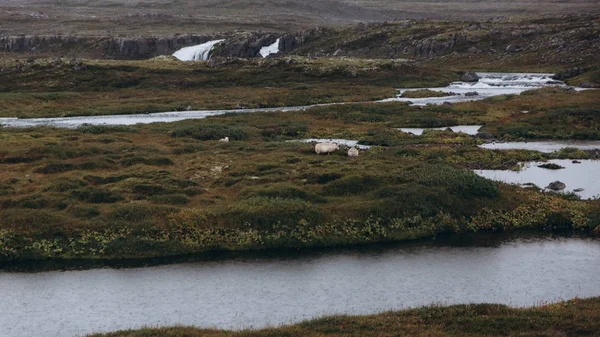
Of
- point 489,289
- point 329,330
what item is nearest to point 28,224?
point 329,330

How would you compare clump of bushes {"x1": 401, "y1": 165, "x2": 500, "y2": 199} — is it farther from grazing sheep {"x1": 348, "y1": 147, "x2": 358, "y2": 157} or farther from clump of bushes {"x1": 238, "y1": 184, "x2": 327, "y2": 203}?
grazing sheep {"x1": 348, "y1": 147, "x2": 358, "y2": 157}

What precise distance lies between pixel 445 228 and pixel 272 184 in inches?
558

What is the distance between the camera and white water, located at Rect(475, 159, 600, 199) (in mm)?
60897

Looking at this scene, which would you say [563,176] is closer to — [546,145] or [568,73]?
[546,145]

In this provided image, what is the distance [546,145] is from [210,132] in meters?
38.2

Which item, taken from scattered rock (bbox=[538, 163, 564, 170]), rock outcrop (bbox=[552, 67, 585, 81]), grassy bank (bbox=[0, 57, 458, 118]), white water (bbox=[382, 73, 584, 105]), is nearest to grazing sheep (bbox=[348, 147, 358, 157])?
scattered rock (bbox=[538, 163, 564, 170])

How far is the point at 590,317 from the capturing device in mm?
33219

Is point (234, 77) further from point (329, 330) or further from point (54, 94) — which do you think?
point (329, 330)

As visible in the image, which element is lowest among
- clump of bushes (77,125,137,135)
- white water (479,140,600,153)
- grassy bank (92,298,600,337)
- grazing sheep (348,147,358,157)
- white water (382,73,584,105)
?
white water (382,73,584,105)

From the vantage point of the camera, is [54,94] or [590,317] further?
[54,94]

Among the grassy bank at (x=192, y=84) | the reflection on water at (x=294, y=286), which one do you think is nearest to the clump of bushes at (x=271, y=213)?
the reflection on water at (x=294, y=286)

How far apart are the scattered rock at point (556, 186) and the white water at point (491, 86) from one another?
56.5m

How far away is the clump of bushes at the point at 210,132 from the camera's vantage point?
8412cm

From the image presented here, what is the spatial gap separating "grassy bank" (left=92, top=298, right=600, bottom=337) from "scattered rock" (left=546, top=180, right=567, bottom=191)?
25474mm
